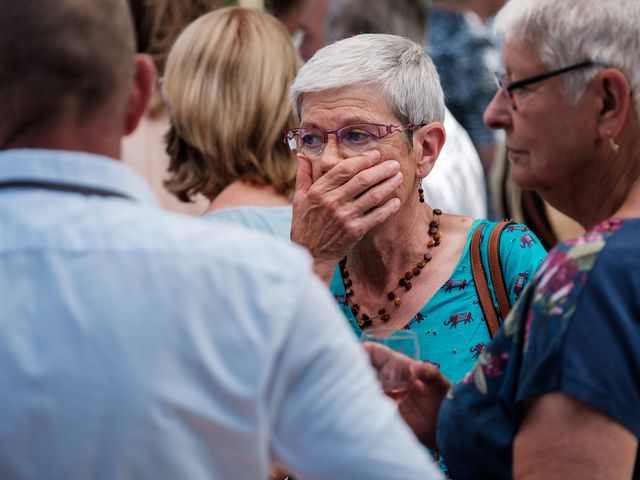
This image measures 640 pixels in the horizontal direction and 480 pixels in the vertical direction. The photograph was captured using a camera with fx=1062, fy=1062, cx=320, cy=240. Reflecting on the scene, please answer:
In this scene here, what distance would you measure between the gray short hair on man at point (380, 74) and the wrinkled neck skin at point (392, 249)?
297 millimetres

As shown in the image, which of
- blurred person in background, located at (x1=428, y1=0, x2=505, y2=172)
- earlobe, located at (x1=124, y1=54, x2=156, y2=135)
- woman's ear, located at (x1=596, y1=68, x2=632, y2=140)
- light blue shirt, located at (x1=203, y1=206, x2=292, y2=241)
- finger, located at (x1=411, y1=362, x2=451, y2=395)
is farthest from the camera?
blurred person in background, located at (x1=428, y1=0, x2=505, y2=172)

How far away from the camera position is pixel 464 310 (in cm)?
314

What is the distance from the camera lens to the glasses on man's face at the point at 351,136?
3256 mm

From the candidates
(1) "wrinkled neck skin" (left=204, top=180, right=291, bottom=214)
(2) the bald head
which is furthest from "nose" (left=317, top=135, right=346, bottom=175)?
(2) the bald head

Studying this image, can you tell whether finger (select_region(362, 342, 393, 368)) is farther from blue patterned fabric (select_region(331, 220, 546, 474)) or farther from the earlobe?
the earlobe

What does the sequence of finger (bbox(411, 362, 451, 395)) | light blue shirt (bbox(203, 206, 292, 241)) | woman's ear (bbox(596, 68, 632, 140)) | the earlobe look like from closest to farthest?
the earlobe, woman's ear (bbox(596, 68, 632, 140)), finger (bbox(411, 362, 451, 395)), light blue shirt (bbox(203, 206, 292, 241))

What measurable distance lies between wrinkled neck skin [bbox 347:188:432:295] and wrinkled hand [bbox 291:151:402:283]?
4.6 inches

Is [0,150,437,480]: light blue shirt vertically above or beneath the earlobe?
beneath

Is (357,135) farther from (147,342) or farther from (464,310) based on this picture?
(147,342)

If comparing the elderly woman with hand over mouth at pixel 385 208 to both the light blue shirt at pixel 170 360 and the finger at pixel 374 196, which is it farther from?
the light blue shirt at pixel 170 360

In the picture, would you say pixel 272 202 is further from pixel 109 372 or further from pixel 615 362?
pixel 109 372

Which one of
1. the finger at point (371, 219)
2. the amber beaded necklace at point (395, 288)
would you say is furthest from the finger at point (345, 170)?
the amber beaded necklace at point (395, 288)

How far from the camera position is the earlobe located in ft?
5.79

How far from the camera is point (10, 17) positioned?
1.66 m
